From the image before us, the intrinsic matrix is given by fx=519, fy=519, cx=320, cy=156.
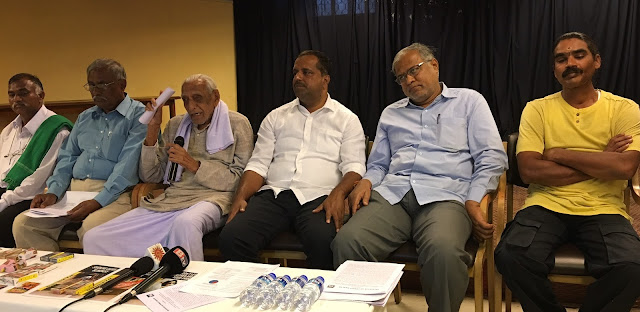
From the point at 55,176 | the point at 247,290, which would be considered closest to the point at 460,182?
the point at 247,290

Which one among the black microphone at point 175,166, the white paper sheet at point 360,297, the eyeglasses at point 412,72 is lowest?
the white paper sheet at point 360,297

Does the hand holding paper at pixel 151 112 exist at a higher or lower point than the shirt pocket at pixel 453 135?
higher

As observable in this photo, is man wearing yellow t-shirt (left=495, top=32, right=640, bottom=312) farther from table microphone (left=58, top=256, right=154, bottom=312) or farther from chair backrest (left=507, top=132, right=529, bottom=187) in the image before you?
table microphone (left=58, top=256, right=154, bottom=312)

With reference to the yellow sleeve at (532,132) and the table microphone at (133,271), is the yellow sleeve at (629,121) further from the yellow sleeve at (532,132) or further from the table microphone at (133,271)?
the table microphone at (133,271)

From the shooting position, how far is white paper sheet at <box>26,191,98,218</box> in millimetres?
2576

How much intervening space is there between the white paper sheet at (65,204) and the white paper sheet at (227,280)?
128cm

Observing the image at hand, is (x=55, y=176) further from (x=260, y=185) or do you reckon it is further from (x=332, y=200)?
(x=332, y=200)

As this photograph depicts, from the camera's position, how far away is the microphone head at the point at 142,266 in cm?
169

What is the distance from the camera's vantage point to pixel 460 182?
2.32 meters

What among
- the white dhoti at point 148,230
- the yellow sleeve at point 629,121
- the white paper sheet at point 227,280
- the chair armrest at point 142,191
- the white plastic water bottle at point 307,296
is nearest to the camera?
the white plastic water bottle at point 307,296

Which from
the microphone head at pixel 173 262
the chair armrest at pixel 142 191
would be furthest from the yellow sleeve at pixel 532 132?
the chair armrest at pixel 142 191

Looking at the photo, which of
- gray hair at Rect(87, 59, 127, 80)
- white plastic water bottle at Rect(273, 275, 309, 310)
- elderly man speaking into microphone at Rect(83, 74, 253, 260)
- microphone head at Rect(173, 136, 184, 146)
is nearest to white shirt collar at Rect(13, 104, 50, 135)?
gray hair at Rect(87, 59, 127, 80)

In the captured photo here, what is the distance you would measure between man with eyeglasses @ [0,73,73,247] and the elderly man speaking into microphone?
2.19ft

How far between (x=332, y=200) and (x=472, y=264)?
2.21 ft
